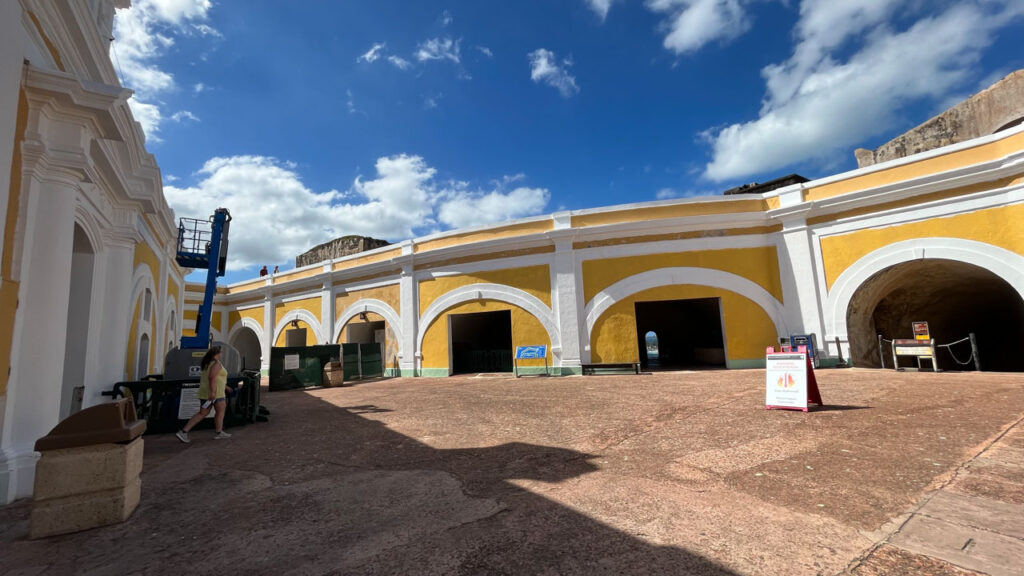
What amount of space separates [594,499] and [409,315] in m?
15.1

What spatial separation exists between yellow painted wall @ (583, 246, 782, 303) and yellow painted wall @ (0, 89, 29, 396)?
13314mm

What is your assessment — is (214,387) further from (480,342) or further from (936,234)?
(936,234)

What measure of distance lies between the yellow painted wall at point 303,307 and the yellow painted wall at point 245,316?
198 centimetres

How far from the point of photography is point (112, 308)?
735cm

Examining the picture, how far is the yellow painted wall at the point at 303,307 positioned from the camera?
2219cm

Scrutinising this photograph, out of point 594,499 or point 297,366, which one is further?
point 297,366

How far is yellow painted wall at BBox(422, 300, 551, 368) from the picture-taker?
15641 mm

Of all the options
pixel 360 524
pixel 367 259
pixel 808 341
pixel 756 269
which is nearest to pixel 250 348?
pixel 367 259

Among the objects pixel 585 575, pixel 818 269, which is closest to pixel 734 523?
pixel 585 575

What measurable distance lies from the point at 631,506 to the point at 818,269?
13431 millimetres

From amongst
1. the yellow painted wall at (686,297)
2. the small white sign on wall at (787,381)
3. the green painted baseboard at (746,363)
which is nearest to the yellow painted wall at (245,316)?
the yellow painted wall at (686,297)

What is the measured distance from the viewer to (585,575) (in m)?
2.53

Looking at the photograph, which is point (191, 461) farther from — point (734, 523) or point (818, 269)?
point (818, 269)

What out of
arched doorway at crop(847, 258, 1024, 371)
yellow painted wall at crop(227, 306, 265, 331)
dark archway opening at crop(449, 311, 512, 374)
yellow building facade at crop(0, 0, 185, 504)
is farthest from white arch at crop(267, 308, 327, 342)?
arched doorway at crop(847, 258, 1024, 371)
